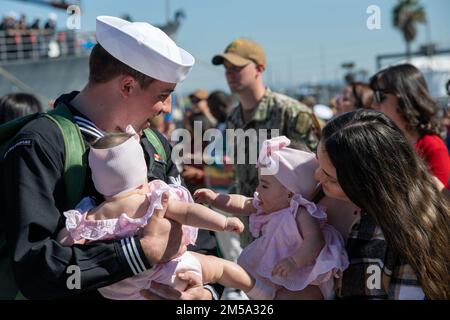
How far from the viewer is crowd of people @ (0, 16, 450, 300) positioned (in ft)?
6.66

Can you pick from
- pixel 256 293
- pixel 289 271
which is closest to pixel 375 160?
pixel 289 271

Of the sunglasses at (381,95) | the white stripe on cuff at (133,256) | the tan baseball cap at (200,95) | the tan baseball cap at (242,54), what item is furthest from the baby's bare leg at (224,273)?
the tan baseball cap at (200,95)

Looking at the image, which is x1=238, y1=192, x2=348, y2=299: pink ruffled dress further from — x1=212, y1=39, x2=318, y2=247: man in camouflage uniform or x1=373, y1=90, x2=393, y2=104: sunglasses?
x1=373, y1=90, x2=393, y2=104: sunglasses

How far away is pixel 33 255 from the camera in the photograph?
1.95 metres

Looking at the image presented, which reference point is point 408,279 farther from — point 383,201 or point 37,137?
point 37,137

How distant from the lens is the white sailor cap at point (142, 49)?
226cm

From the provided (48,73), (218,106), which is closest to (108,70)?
(218,106)

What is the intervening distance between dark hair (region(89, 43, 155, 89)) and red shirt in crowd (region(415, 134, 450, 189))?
89.2 inches

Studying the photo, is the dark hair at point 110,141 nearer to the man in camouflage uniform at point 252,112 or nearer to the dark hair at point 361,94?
the man in camouflage uniform at point 252,112

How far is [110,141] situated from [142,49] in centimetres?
40

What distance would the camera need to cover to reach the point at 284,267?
7.68ft

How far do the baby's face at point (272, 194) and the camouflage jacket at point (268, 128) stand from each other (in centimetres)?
198

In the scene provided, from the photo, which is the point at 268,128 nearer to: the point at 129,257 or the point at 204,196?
the point at 204,196

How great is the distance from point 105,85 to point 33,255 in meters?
0.73
